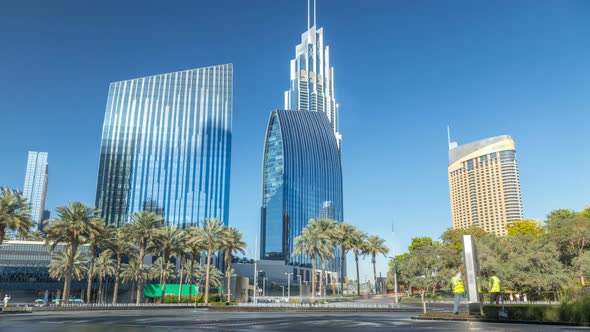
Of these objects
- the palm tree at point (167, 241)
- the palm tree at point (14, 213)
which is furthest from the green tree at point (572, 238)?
the palm tree at point (14, 213)

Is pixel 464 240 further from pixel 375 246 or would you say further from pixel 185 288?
pixel 185 288

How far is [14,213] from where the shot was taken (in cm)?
4688

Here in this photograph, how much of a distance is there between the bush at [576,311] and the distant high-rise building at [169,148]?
14724 cm

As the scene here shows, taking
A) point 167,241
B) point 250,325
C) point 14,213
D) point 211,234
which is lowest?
point 250,325

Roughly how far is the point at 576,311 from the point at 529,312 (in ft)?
7.18

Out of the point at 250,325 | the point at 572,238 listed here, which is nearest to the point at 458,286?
the point at 250,325

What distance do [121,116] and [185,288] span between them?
8624 centimetres

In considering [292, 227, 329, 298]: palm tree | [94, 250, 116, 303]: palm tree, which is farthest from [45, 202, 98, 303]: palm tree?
[292, 227, 329, 298]: palm tree

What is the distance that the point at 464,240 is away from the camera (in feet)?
73.4

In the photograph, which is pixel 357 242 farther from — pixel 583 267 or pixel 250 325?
pixel 250 325

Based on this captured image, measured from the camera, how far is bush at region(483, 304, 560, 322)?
1767 cm

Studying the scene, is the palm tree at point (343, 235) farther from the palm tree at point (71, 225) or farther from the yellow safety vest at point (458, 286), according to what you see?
the yellow safety vest at point (458, 286)

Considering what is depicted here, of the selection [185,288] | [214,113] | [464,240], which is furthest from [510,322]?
[214,113]

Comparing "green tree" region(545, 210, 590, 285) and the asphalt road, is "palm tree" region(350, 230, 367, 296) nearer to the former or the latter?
"green tree" region(545, 210, 590, 285)
